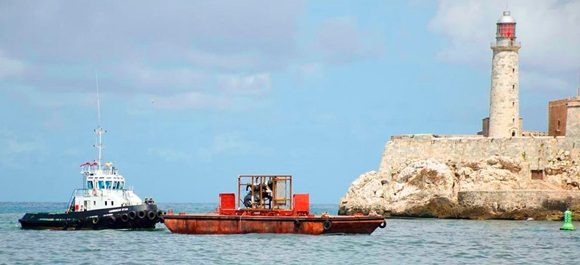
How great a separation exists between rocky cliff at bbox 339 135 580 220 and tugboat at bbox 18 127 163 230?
17675mm

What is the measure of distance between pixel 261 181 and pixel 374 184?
20.8 metres

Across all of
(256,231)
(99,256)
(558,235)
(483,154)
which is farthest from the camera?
(483,154)

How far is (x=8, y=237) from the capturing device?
4506 cm

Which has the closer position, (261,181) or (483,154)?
(261,181)

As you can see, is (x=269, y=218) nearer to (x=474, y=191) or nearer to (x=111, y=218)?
(x=111, y=218)

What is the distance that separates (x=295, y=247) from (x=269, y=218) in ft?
12.3

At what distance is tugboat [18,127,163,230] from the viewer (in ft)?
150

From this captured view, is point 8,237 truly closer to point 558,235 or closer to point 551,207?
point 558,235

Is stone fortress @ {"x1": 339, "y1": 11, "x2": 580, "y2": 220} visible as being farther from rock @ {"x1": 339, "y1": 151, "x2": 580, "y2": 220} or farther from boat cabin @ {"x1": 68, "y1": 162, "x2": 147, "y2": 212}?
boat cabin @ {"x1": 68, "y1": 162, "x2": 147, "y2": 212}

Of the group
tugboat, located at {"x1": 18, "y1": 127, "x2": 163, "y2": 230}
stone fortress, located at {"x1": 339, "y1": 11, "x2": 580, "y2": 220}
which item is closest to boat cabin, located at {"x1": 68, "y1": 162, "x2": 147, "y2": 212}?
tugboat, located at {"x1": 18, "y1": 127, "x2": 163, "y2": 230}

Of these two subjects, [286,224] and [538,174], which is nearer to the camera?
[286,224]

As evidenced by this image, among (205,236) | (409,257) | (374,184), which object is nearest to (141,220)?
(205,236)

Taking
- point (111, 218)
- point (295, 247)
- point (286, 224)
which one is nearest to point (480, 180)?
point (286, 224)

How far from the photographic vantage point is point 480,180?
6022cm
